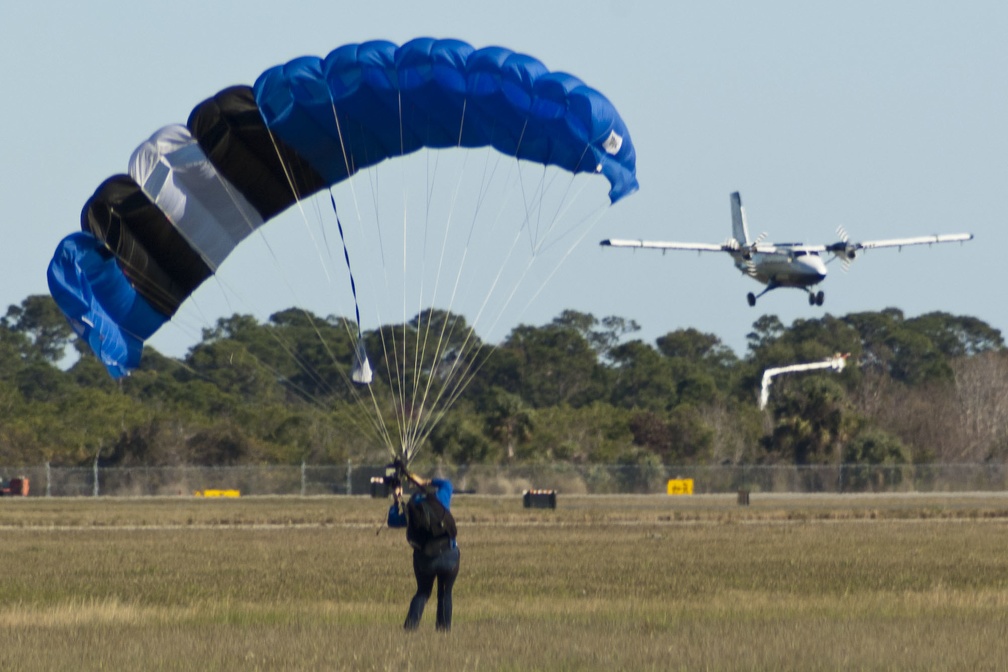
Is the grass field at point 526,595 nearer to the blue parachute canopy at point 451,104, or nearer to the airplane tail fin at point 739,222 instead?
the blue parachute canopy at point 451,104

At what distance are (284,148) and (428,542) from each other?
285 inches

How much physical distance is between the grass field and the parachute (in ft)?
9.99

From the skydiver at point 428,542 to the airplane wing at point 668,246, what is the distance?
132 feet

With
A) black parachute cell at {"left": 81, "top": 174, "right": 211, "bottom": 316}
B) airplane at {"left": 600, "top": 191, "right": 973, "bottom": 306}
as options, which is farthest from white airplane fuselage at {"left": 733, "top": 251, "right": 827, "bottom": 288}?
black parachute cell at {"left": 81, "top": 174, "right": 211, "bottom": 316}

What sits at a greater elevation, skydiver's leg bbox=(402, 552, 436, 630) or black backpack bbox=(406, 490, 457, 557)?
black backpack bbox=(406, 490, 457, 557)

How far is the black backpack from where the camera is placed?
14.6 meters

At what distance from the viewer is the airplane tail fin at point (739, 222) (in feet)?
200

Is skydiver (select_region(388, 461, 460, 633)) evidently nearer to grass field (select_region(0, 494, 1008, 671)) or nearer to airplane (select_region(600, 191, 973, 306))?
grass field (select_region(0, 494, 1008, 671))

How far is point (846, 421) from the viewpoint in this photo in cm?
7269

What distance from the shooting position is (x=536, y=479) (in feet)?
222

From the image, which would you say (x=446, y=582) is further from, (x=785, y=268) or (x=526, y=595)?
(x=785, y=268)

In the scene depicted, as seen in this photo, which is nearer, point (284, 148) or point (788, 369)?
point (284, 148)

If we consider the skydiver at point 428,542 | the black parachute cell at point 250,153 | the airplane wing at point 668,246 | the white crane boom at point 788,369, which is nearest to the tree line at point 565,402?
the white crane boom at point 788,369

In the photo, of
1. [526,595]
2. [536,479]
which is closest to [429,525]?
[526,595]
